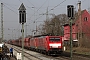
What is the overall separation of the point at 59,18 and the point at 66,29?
33.4ft

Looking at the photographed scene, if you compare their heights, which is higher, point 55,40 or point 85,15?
point 85,15

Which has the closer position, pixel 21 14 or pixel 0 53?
pixel 21 14

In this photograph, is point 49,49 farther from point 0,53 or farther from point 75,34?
point 75,34

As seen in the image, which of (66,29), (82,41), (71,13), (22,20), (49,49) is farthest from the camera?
(66,29)

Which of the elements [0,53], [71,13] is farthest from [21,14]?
[0,53]

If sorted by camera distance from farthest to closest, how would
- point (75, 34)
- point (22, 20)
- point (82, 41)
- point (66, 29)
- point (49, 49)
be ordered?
point (66, 29) → point (75, 34) → point (82, 41) → point (49, 49) → point (22, 20)

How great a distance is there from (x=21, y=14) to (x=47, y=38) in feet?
84.3

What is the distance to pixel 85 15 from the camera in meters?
90.4

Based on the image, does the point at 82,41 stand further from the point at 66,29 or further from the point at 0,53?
the point at 66,29

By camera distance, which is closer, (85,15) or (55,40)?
(55,40)

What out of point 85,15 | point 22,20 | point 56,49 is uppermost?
point 85,15

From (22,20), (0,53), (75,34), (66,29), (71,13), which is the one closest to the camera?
(71,13)

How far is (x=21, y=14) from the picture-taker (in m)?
13.4

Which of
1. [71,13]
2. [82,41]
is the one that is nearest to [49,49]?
[82,41]
